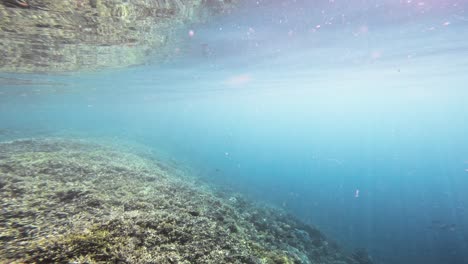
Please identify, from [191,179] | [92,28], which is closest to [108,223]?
[92,28]

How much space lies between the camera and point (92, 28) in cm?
1253

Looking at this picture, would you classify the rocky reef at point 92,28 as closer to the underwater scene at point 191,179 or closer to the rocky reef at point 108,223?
the underwater scene at point 191,179

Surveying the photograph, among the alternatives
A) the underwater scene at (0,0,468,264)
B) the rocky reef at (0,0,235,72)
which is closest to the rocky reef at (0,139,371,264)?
the underwater scene at (0,0,468,264)

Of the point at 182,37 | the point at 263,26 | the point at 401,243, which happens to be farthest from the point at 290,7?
the point at 401,243

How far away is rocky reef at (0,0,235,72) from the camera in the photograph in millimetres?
9914

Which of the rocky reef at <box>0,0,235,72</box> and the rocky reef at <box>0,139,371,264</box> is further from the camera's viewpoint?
the rocky reef at <box>0,0,235,72</box>

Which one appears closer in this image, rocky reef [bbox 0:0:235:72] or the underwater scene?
the underwater scene

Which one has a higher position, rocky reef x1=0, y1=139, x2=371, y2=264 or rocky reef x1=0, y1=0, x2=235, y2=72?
rocky reef x1=0, y1=0, x2=235, y2=72

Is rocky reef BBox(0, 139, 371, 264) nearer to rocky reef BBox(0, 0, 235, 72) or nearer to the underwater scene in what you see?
Answer: the underwater scene

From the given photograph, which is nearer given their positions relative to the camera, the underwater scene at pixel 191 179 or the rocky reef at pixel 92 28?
the underwater scene at pixel 191 179

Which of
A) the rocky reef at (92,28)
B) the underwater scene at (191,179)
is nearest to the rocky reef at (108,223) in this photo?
the underwater scene at (191,179)

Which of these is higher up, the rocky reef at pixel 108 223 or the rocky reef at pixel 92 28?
the rocky reef at pixel 92 28

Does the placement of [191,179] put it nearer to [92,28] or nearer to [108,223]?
[92,28]

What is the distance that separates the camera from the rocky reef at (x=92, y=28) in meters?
9.91
